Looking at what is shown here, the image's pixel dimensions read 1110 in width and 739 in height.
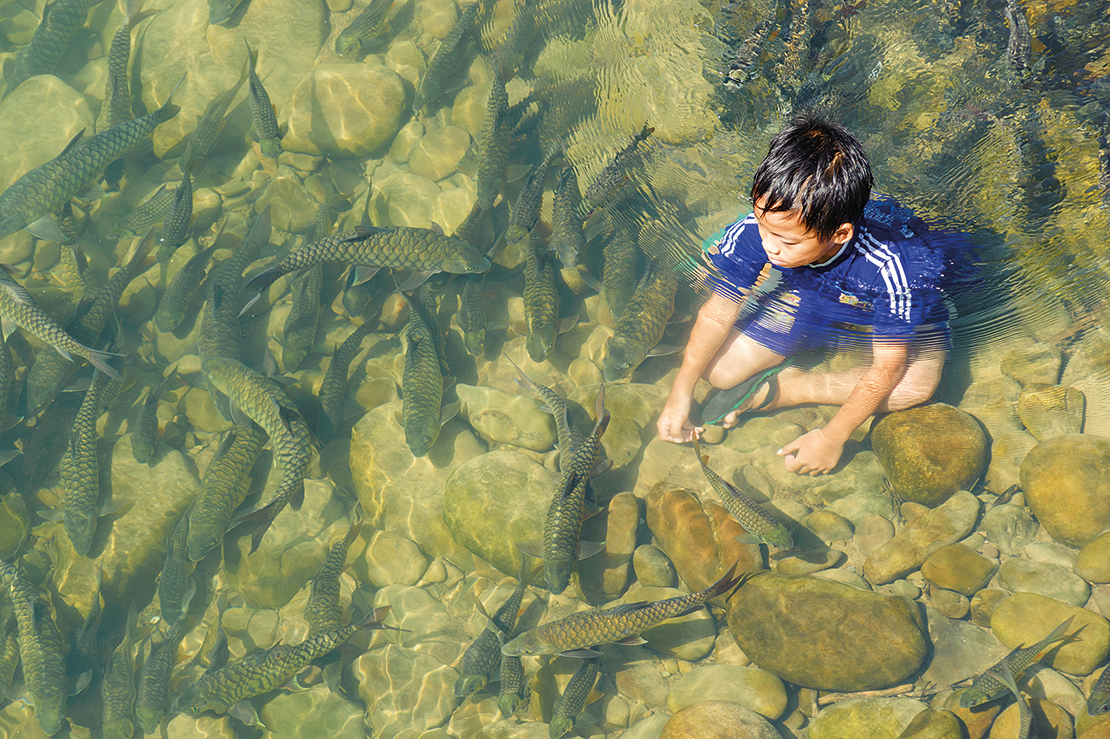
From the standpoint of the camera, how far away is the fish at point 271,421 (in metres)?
4.85

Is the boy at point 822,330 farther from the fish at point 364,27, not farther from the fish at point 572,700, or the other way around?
the fish at point 364,27

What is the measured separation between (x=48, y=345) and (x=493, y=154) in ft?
14.7

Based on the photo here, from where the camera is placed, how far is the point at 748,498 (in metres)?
4.27

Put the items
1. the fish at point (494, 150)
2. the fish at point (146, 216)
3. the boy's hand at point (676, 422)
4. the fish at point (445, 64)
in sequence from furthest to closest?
the fish at point (445, 64)
the fish at point (146, 216)
the fish at point (494, 150)
the boy's hand at point (676, 422)

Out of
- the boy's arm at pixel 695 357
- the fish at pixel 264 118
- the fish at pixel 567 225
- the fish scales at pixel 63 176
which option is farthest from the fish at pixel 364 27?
the boy's arm at pixel 695 357

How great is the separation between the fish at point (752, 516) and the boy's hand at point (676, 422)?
0.49 meters

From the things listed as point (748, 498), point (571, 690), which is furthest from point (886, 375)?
point (571, 690)

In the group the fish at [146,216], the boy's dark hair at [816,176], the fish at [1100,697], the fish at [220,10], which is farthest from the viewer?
the fish at [220,10]

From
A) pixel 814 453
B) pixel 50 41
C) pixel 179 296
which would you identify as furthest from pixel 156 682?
pixel 50 41

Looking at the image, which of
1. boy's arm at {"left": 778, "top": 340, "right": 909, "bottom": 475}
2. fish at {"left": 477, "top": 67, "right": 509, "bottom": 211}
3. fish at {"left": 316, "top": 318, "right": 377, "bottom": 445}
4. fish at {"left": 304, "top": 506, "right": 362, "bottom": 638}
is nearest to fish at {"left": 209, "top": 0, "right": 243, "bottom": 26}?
fish at {"left": 477, "top": 67, "right": 509, "bottom": 211}

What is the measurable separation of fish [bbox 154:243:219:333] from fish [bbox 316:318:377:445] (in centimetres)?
171

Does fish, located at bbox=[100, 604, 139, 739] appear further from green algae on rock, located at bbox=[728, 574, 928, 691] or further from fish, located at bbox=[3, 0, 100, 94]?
fish, located at bbox=[3, 0, 100, 94]

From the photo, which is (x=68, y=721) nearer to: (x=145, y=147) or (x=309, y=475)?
(x=309, y=475)

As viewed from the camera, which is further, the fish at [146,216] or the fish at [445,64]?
the fish at [445,64]
